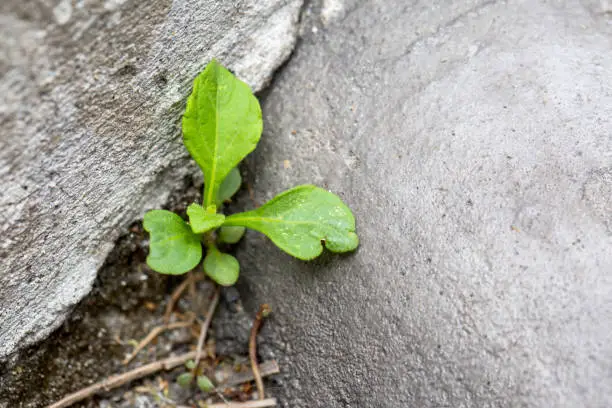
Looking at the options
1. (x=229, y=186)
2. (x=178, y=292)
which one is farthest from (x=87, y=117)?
(x=178, y=292)

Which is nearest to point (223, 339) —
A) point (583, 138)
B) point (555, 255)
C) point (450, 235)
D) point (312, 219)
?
point (312, 219)

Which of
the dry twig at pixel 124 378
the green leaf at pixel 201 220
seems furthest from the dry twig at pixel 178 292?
the green leaf at pixel 201 220

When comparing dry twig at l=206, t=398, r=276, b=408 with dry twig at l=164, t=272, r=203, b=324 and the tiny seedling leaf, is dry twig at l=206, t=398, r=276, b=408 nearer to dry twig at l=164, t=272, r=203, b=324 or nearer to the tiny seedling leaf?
the tiny seedling leaf

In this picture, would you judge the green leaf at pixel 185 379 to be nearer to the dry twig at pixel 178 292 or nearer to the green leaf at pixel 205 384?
the green leaf at pixel 205 384

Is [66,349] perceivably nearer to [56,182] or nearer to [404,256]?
[56,182]

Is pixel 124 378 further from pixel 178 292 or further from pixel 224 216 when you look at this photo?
pixel 224 216

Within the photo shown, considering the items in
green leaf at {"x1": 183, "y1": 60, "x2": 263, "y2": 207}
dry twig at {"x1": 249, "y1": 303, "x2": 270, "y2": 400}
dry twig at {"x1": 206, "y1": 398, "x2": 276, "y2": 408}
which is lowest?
dry twig at {"x1": 206, "y1": 398, "x2": 276, "y2": 408}

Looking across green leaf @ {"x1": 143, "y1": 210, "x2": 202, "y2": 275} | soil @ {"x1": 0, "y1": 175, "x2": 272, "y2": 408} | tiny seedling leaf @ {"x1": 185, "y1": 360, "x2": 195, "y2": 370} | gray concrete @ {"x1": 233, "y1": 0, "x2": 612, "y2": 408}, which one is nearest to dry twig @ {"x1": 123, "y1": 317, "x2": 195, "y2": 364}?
soil @ {"x1": 0, "y1": 175, "x2": 272, "y2": 408}
